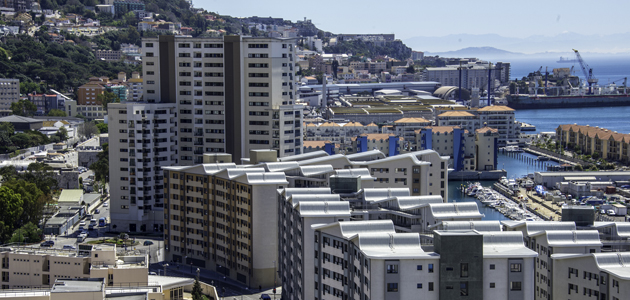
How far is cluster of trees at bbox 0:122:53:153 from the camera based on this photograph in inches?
1485

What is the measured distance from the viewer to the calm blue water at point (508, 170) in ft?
102

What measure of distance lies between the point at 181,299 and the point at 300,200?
9.19 feet

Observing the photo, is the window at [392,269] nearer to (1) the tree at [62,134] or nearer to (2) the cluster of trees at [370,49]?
(1) the tree at [62,134]

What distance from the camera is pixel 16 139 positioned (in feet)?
126

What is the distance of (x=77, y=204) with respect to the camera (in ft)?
86.7

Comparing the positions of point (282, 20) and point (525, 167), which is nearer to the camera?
point (525, 167)

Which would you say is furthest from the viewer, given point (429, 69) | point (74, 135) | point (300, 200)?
point (429, 69)

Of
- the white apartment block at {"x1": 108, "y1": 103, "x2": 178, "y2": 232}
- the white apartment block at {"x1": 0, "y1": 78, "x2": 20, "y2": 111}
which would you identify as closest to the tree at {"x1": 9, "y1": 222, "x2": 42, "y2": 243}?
the white apartment block at {"x1": 108, "y1": 103, "x2": 178, "y2": 232}

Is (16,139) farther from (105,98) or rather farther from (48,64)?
(48,64)

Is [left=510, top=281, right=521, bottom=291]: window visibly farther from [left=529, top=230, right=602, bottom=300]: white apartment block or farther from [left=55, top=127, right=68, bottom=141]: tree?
[left=55, top=127, right=68, bottom=141]: tree

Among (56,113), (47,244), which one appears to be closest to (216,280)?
(47,244)

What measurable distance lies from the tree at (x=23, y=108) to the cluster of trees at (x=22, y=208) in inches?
799

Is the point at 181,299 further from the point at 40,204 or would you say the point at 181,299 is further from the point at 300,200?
the point at 40,204

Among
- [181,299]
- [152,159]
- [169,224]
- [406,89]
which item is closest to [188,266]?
[169,224]
